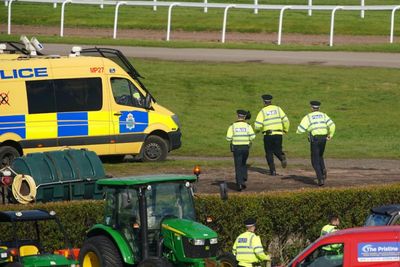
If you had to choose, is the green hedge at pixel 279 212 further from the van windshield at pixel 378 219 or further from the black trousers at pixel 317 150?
the van windshield at pixel 378 219

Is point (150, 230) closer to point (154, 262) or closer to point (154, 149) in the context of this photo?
point (154, 262)

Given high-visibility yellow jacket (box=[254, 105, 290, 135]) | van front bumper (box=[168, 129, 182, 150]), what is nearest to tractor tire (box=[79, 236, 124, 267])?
high-visibility yellow jacket (box=[254, 105, 290, 135])

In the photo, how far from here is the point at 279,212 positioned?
72.1 ft

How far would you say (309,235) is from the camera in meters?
22.5

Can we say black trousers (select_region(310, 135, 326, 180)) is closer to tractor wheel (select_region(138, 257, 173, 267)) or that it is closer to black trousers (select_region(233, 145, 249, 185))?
black trousers (select_region(233, 145, 249, 185))

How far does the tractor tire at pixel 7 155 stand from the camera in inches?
1059

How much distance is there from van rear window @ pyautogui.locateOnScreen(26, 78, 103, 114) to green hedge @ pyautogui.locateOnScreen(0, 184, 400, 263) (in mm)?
6773

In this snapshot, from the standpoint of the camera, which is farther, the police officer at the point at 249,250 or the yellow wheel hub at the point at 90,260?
the police officer at the point at 249,250

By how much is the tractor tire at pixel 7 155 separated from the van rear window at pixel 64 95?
1.00 metres

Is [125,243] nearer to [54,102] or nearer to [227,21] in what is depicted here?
[54,102]

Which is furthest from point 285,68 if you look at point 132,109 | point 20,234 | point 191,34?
point 20,234

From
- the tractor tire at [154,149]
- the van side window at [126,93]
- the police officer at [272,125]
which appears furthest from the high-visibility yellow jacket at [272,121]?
the van side window at [126,93]

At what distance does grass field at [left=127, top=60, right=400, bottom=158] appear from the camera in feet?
108

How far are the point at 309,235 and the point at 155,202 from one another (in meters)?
5.12
